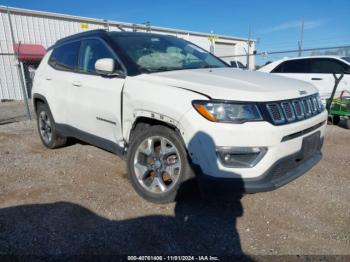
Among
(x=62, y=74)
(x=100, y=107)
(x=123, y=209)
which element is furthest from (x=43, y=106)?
(x=123, y=209)

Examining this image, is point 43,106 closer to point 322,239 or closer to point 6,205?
point 6,205

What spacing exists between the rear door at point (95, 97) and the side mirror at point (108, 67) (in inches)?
2.6

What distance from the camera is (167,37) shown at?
412cm

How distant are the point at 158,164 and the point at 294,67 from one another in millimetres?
6709

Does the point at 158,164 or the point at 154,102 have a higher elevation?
the point at 154,102

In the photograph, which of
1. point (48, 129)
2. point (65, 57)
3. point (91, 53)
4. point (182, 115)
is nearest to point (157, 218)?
point (182, 115)

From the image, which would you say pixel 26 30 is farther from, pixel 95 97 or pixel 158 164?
pixel 158 164

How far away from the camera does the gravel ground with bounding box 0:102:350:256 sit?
2.42 metres

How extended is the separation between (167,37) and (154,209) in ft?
7.94

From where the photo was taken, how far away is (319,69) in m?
7.93

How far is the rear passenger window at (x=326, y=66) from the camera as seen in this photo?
25.2 feet

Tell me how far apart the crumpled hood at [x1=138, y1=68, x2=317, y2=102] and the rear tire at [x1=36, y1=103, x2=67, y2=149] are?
2404 millimetres

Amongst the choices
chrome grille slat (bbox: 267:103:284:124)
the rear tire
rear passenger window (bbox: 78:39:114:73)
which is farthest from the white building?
chrome grille slat (bbox: 267:103:284:124)

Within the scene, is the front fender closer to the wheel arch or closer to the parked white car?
the wheel arch
